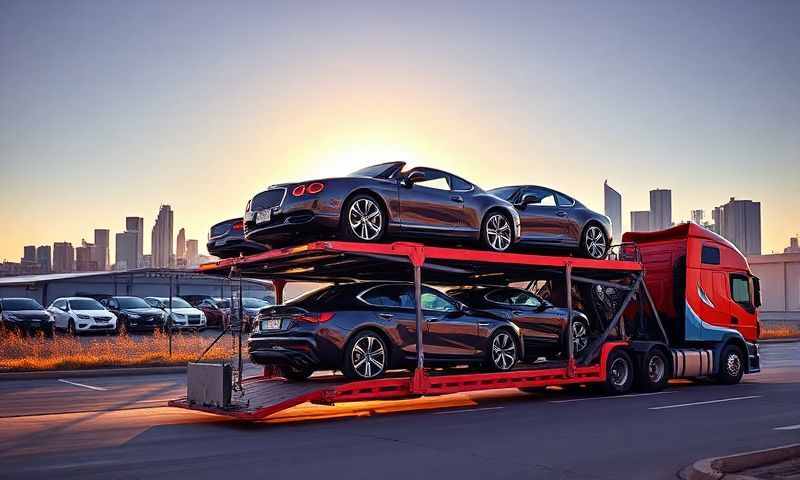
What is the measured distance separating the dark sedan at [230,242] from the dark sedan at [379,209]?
3.77ft

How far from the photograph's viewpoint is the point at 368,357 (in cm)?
1192

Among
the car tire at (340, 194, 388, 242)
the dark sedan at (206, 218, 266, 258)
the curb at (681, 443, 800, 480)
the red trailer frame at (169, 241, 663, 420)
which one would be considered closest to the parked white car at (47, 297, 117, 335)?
the red trailer frame at (169, 241, 663, 420)

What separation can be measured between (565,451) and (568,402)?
5319 mm

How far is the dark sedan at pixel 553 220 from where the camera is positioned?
1534 cm

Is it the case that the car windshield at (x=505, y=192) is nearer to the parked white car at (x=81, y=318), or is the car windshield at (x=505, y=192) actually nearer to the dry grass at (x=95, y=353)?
the dry grass at (x=95, y=353)

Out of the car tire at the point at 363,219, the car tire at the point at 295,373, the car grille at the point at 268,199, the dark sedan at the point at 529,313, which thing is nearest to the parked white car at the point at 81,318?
the dark sedan at the point at 529,313

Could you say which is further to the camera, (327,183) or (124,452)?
(327,183)

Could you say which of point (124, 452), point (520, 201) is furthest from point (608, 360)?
point (124, 452)

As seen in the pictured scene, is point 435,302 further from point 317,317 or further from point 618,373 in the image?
point 618,373

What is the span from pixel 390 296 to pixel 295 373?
1997 mm

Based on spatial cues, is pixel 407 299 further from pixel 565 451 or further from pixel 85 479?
pixel 85 479

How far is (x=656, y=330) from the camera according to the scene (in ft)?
56.5

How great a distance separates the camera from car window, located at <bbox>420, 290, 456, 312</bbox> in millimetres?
12914

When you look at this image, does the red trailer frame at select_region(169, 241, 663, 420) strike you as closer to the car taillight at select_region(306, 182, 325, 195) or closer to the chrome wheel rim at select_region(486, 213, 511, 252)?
the chrome wheel rim at select_region(486, 213, 511, 252)
